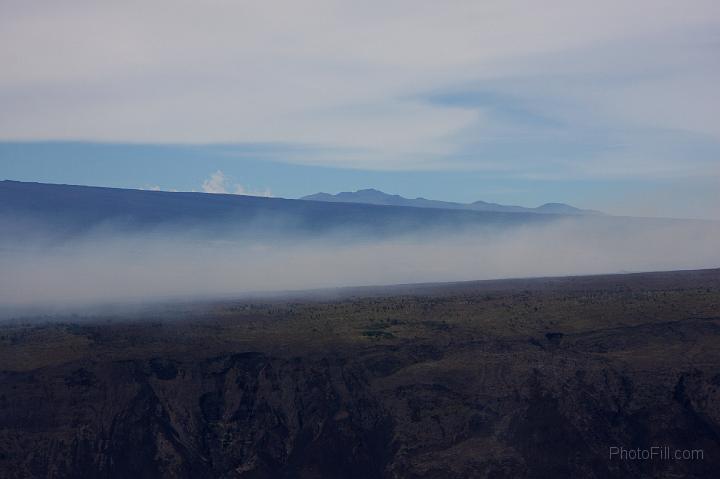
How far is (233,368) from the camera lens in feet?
139

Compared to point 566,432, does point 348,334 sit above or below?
above

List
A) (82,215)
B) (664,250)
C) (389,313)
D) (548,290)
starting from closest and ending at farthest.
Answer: (389,313) → (548,290) → (664,250) → (82,215)

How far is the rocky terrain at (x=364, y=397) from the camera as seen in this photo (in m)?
35.8

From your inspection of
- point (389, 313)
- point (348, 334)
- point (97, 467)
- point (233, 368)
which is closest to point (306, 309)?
point (389, 313)

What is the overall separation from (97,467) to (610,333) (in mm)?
27731

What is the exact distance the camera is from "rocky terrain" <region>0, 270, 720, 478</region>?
118 feet

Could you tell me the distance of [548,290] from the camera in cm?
6538

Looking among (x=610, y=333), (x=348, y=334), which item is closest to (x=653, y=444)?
(x=610, y=333)

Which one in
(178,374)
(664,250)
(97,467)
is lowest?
(97,467)

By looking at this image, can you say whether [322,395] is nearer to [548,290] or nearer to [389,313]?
[389,313]

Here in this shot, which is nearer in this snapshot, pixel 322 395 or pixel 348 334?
pixel 322 395

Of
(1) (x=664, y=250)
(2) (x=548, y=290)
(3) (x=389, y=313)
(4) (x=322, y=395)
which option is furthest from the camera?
(1) (x=664, y=250)

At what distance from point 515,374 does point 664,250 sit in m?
113

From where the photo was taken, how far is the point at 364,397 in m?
40.3
